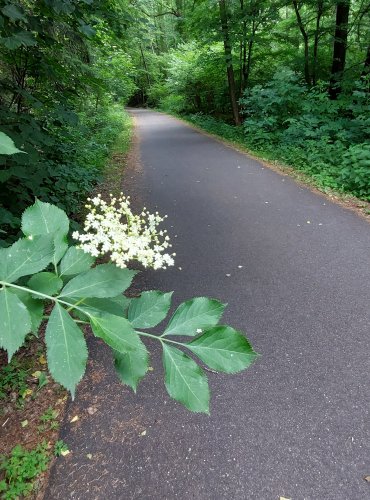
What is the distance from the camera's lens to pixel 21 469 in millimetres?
2199

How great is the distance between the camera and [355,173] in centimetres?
636

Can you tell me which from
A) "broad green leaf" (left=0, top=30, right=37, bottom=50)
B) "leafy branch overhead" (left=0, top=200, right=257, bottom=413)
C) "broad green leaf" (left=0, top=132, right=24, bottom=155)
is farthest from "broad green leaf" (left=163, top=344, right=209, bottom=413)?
"broad green leaf" (left=0, top=30, right=37, bottom=50)

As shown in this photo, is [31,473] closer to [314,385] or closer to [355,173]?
[314,385]

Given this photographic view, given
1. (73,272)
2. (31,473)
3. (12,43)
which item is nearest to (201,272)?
(31,473)

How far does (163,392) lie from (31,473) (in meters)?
1.08

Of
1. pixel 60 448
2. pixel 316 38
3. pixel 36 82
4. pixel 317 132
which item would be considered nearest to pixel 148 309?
pixel 60 448

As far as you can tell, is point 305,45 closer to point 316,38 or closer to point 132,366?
point 316,38

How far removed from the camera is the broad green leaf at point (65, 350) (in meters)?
0.71

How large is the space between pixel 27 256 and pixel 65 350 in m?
0.26

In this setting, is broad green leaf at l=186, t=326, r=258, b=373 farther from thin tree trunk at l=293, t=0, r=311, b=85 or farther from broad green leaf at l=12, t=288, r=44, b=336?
thin tree trunk at l=293, t=0, r=311, b=85

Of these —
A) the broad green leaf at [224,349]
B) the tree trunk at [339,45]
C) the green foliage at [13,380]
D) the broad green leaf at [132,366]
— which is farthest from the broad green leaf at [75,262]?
the tree trunk at [339,45]

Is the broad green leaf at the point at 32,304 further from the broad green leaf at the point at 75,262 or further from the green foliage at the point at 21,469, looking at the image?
the green foliage at the point at 21,469

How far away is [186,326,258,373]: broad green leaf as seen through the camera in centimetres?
87

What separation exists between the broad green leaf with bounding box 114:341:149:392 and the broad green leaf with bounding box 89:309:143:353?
0.11 m
